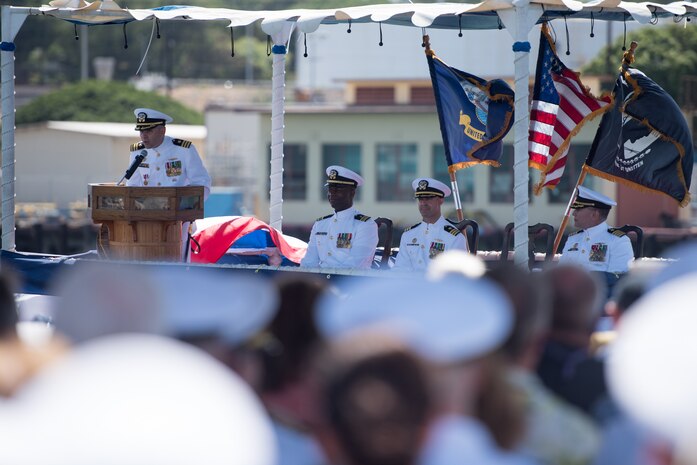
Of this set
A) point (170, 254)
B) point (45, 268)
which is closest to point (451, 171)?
point (170, 254)

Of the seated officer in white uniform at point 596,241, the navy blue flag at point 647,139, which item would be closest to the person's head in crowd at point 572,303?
the seated officer in white uniform at point 596,241

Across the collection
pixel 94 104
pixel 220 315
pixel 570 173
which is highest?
pixel 94 104

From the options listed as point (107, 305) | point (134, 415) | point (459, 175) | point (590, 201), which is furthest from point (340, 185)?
point (459, 175)

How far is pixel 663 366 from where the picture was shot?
2.68 meters

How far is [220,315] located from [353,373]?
104cm

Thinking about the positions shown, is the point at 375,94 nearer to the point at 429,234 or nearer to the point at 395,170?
the point at 395,170

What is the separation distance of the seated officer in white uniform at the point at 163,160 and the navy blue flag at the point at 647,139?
121 inches

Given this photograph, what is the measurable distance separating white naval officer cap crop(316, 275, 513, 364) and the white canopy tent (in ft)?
15.5

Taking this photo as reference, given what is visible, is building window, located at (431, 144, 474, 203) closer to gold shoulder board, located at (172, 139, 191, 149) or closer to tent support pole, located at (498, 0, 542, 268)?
gold shoulder board, located at (172, 139, 191, 149)

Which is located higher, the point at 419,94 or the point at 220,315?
the point at 419,94

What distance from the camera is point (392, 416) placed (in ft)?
7.23

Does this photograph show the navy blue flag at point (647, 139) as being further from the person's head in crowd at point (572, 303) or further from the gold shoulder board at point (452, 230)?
the person's head in crowd at point (572, 303)

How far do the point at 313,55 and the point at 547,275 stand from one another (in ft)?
150

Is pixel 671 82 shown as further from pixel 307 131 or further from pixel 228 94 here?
pixel 228 94
